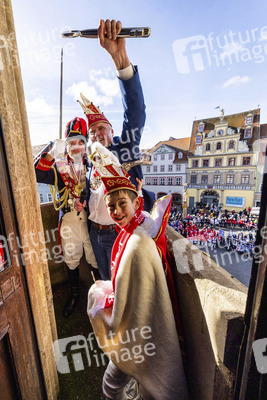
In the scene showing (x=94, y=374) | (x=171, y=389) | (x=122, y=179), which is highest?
(x=122, y=179)

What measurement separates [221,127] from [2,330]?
27360 mm

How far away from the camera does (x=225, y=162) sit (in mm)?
22391

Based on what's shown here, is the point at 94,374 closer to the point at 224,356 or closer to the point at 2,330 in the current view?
the point at 2,330

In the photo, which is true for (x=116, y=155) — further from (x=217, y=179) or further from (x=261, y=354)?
(x=217, y=179)

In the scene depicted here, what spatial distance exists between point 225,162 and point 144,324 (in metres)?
24.8

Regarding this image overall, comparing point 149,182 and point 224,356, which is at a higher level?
point 224,356

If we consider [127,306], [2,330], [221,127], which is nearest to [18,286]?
[2,330]

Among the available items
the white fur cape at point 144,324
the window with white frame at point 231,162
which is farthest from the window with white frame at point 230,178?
Result: the white fur cape at point 144,324

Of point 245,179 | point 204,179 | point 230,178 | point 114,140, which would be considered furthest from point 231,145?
point 114,140

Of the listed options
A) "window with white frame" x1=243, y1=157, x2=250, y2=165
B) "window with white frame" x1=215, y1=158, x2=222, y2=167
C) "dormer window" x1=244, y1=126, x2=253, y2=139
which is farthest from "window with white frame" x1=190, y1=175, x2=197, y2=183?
"dormer window" x1=244, y1=126, x2=253, y2=139

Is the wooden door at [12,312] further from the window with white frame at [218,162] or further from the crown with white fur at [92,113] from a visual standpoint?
the window with white frame at [218,162]

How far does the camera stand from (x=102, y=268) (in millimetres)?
2369

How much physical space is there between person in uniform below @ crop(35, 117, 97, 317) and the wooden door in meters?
1.23

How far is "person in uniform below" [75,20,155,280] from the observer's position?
5.82ft
